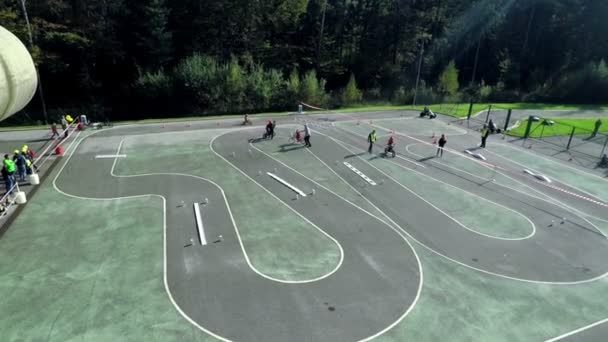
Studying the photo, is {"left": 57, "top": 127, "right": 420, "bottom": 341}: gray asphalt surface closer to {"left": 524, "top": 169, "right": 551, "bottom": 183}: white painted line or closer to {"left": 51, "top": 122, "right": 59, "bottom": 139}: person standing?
{"left": 51, "top": 122, "right": 59, "bottom": 139}: person standing

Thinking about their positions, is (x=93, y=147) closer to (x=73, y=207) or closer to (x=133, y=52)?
(x=73, y=207)

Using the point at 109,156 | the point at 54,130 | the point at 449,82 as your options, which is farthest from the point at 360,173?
the point at 449,82

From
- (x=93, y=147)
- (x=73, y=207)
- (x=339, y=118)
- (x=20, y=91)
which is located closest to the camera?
(x=20, y=91)

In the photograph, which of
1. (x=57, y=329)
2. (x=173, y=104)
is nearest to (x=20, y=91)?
(x=57, y=329)

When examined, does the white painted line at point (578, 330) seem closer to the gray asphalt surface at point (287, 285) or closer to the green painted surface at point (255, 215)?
the gray asphalt surface at point (287, 285)

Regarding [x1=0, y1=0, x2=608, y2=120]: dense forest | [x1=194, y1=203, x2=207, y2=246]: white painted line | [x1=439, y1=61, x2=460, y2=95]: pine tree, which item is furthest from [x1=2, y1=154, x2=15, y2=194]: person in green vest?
[x1=439, y1=61, x2=460, y2=95]: pine tree

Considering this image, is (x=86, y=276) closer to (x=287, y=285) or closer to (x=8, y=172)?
(x=287, y=285)

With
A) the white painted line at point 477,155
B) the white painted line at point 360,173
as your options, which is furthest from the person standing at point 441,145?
the white painted line at point 360,173
